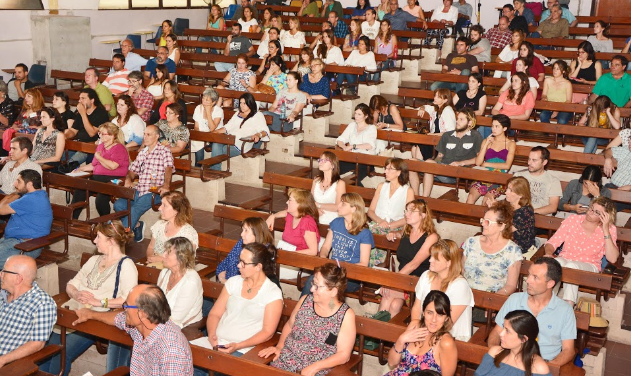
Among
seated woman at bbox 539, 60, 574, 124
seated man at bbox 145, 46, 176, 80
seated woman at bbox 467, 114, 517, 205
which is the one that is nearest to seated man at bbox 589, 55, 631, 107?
seated woman at bbox 539, 60, 574, 124

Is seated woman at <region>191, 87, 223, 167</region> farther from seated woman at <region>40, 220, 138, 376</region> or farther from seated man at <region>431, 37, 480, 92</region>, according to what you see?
seated woman at <region>40, 220, 138, 376</region>

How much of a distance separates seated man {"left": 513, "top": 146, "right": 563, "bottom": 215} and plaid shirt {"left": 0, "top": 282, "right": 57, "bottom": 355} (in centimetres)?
426

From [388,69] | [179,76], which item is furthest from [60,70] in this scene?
[388,69]

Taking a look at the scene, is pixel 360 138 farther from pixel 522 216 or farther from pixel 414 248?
pixel 414 248

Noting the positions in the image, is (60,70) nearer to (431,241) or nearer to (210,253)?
(210,253)

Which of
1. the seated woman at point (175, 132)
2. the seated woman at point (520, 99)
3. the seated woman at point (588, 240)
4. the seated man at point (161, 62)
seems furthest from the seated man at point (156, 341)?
the seated man at point (161, 62)

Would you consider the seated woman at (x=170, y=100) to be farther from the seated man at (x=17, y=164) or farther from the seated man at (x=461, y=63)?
the seated man at (x=461, y=63)

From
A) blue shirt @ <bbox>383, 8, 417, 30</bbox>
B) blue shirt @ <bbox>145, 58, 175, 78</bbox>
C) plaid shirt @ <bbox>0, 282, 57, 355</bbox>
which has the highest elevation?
blue shirt @ <bbox>383, 8, 417, 30</bbox>

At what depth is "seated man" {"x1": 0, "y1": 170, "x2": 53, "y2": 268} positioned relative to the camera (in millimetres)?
6605

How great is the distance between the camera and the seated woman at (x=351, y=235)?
19.6 ft

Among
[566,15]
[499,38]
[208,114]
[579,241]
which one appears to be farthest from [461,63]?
[579,241]

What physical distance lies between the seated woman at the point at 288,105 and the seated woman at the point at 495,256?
444 cm

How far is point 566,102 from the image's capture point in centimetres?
951

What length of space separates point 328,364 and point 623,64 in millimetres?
6772
